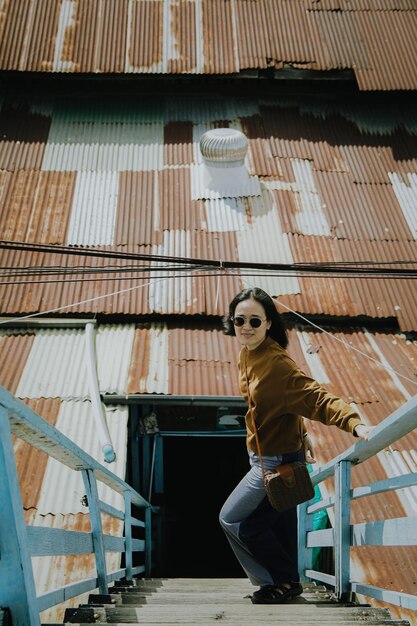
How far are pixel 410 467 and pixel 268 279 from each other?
3609 millimetres

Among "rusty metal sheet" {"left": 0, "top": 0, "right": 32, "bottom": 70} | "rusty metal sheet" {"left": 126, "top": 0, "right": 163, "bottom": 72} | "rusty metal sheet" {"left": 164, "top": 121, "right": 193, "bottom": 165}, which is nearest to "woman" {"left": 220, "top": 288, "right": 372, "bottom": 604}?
"rusty metal sheet" {"left": 164, "top": 121, "right": 193, "bottom": 165}

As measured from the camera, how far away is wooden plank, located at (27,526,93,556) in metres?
1.95

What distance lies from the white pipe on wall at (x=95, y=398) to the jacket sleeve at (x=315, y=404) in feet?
11.2

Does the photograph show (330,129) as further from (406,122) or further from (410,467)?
(410,467)

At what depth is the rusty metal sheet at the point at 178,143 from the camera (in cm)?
944

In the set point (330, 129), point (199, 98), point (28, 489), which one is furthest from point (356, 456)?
point (199, 98)

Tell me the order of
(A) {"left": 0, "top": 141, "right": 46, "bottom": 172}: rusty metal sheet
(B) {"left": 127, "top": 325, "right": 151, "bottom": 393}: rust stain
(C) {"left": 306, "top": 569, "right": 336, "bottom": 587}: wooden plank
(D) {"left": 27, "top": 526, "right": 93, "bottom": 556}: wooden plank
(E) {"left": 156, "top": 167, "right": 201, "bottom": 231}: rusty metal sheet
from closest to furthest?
(D) {"left": 27, "top": 526, "right": 93, "bottom": 556}: wooden plank → (C) {"left": 306, "top": 569, "right": 336, "bottom": 587}: wooden plank → (B) {"left": 127, "top": 325, "right": 151, "bottom": 393}: rust stain → (E) {"left": 156, "top": 167, "right": 201, "bottom": 231}: rusty metal sheet → (A) {"left": 0, "top": 141, "right": 46, "bottom": 172}: rusty metal sheet

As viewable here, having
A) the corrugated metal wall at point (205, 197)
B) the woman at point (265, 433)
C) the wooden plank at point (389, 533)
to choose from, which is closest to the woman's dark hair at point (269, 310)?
the woman at point (265, 433)

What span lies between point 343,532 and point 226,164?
7013 millimetres

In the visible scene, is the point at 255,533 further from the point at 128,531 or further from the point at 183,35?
the point at 183,35

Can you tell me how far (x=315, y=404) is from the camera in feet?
8.66

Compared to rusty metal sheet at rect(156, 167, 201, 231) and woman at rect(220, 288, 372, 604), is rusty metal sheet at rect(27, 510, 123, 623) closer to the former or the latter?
woman at rect(220, 288, 372, 604)

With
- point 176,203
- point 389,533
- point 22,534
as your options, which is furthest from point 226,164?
point 22,534

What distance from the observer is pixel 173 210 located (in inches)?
343
